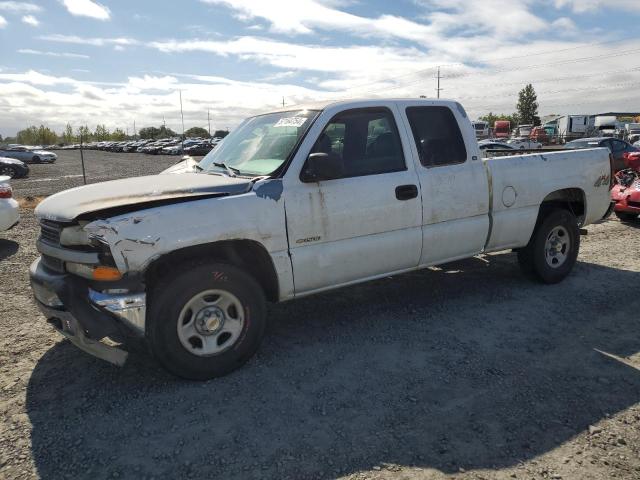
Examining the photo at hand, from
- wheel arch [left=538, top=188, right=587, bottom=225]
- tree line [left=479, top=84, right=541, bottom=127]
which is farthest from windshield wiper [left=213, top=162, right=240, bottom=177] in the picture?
tree line [left=479, top=84, right=541, bottom=127]

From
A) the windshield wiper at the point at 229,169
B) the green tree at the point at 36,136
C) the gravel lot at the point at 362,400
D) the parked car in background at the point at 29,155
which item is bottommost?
the gravel lot at the point at 362,400

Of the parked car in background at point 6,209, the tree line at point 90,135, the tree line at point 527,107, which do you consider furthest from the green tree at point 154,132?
the parked car in background at point 6,209

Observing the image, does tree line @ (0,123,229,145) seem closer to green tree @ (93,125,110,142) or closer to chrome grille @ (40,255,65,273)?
green tree @ (93,125,110,142)

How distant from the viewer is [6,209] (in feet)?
25.1

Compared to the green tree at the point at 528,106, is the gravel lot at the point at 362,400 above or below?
below

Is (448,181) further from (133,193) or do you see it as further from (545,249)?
(133,193)

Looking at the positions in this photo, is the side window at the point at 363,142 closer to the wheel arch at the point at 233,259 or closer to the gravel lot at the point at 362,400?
the wheel arch at the point at 233,259

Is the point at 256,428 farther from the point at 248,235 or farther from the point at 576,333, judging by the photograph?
the point at 576,333

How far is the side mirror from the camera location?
3662 mm

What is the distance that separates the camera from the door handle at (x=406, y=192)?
4.19 metres

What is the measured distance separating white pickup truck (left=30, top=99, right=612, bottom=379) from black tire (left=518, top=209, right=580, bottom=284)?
26 centimetres

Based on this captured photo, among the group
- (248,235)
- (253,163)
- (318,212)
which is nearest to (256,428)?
(248,235)

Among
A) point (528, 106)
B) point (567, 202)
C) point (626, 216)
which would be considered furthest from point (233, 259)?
point (528, 106)

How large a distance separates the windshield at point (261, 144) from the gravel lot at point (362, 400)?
59.4 inches
